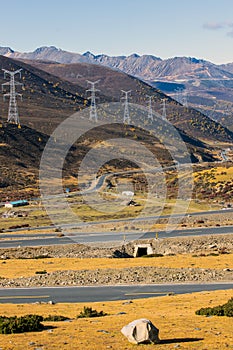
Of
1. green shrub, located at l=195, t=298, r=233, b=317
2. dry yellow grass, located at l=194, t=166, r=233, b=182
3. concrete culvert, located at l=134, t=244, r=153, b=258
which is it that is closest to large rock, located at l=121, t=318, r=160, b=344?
green shrub, located at l=195, t=298, r=233, b=317

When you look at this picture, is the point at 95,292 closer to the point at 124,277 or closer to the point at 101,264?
the point at 124,277

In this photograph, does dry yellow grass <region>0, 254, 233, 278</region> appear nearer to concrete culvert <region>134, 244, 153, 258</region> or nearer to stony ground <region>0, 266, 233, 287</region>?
stony ground <region>0, 266, 233, 287</region>

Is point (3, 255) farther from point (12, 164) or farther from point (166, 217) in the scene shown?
point (12, 164)

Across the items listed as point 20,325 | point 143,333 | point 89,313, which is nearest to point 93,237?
point 89,313

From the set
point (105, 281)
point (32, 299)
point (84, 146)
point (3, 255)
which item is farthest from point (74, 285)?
point (84, 146)

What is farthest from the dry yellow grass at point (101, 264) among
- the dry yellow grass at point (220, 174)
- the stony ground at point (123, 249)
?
→ the dry yellow grass at point (220, 174)

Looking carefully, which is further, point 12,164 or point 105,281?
point 12,164
